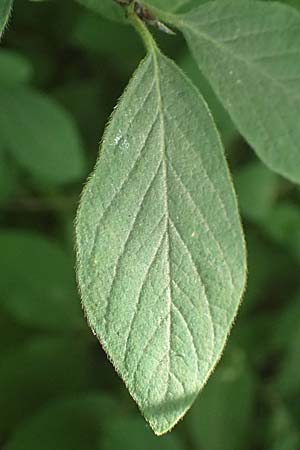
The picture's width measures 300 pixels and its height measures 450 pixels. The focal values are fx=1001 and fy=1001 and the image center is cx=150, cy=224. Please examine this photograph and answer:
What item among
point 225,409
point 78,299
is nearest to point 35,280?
point 78,299

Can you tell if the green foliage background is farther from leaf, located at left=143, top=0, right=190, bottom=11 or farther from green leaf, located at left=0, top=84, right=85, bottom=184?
leaf, located at left=143, top=0, right=190, bottom=11

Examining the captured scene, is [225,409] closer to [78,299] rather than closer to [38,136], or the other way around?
[78,299]

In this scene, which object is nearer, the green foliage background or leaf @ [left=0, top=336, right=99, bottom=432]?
the green foliage background

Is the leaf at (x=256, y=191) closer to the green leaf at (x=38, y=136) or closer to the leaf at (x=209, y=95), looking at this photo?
the leaf at (x=209, y=95)

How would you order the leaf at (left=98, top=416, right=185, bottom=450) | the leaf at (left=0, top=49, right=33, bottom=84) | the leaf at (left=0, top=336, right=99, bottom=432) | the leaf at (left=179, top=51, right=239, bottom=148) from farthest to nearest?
the leaf at (left=0, top=336, right=99, bottom=432), the leaf at (left=98, top=416, right=185, bottom=450), the leaf at (left=179, top=51, right=239, bottom=148), the leaf at (left=0, top=49, right=33, bottom=84)

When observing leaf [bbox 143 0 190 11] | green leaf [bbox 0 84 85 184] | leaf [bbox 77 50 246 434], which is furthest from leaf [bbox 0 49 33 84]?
leaf [bbox 77 50 246 434]

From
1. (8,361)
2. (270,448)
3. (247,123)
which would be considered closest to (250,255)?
(270,448)
